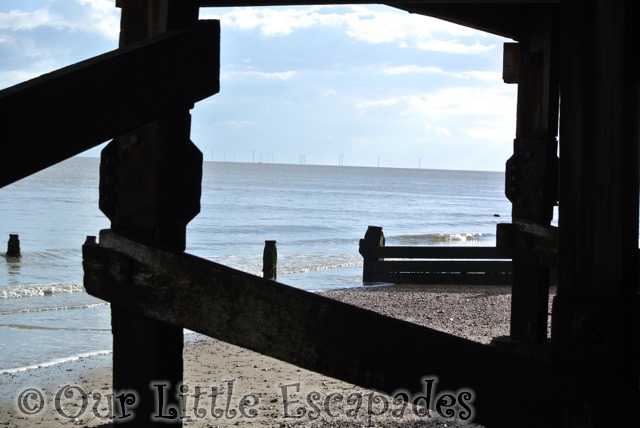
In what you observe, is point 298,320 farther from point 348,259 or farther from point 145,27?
point 348,259

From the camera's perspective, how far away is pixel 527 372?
2580mm

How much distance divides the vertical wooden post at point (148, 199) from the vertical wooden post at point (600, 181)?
1272 mm

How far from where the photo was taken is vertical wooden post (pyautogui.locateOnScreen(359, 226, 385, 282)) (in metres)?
18.9

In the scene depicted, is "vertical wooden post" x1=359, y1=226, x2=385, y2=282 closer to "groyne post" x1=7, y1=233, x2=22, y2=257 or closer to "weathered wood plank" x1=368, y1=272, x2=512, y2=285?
"weathered wood plank" x1=368, y1=272, x2=512, y2=285

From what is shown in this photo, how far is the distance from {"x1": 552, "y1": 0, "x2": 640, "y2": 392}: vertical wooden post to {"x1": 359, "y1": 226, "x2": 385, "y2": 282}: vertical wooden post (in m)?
16.0

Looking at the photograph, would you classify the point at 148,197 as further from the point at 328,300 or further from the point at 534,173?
the point at 534,173

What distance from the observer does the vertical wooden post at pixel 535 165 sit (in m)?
5.65

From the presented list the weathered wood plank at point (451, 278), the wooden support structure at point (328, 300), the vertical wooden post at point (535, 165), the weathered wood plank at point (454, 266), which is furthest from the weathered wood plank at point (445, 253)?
the wooden support structure at point (328, 300)

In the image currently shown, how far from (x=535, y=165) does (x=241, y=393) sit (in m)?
4.20

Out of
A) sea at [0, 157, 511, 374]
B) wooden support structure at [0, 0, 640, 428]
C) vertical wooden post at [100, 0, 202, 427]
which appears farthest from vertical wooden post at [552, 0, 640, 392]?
sea at [0, 157, 511, 374]

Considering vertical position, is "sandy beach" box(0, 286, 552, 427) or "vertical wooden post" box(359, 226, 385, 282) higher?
"vertical wooden post" box(359, 226, 385, 282)

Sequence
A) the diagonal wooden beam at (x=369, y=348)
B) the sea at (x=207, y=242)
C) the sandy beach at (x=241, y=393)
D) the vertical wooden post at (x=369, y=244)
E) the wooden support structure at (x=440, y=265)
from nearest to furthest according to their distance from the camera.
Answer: the diagonal wooden beam at (x=369, y=348) < the sandy beach at (x=241, y=393) < the sea at (x=207, y=242) < the wooden support structure at (x=440, y=265) < the vertical wooden post at (x=369, y=244)

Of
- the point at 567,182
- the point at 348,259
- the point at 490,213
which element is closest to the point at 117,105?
the point at 567,182

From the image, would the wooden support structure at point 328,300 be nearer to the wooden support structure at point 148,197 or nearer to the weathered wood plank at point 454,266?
the wooden support structure at point 148,197
